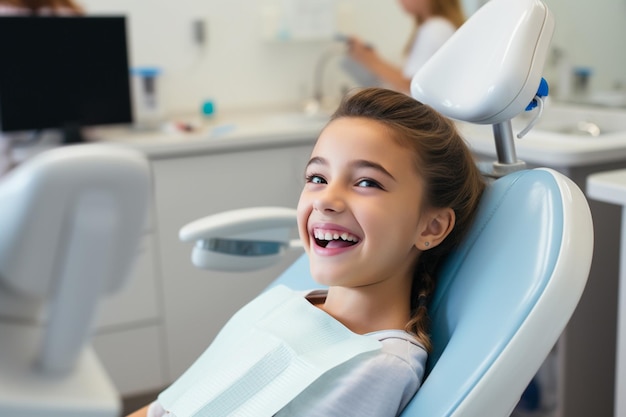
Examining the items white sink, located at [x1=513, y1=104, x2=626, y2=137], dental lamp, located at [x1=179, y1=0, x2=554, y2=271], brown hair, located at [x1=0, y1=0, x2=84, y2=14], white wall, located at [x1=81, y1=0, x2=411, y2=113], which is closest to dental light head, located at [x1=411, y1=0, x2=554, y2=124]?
dental lamp, located at [x1=179, y1=0, x2=554, y2=271]

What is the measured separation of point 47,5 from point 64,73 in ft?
0.92

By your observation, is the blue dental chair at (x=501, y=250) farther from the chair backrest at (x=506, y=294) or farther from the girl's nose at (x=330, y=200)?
the girl's nose at (x=330, y=200)

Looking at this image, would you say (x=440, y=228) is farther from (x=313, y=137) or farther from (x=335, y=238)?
(x=313, y=137)

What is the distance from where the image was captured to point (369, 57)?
2783 millimetres

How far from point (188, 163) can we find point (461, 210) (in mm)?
1464

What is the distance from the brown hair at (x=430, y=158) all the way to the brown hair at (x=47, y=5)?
167 centimetres

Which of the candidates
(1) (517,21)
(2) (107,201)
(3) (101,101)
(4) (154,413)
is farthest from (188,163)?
(2) (107,201)

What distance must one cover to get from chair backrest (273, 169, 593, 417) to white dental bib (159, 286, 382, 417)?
0.41 feet

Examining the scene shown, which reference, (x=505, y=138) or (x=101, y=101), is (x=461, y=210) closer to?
(x=505, y=138)

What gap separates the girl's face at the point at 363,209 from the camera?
3.56 ft

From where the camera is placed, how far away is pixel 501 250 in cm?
104

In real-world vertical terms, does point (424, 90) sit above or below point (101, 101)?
above

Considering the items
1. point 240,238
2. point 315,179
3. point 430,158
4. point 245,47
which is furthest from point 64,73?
point 430,158

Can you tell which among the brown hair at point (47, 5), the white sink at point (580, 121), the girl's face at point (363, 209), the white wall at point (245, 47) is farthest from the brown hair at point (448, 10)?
the girl's face at point (363, 209)
